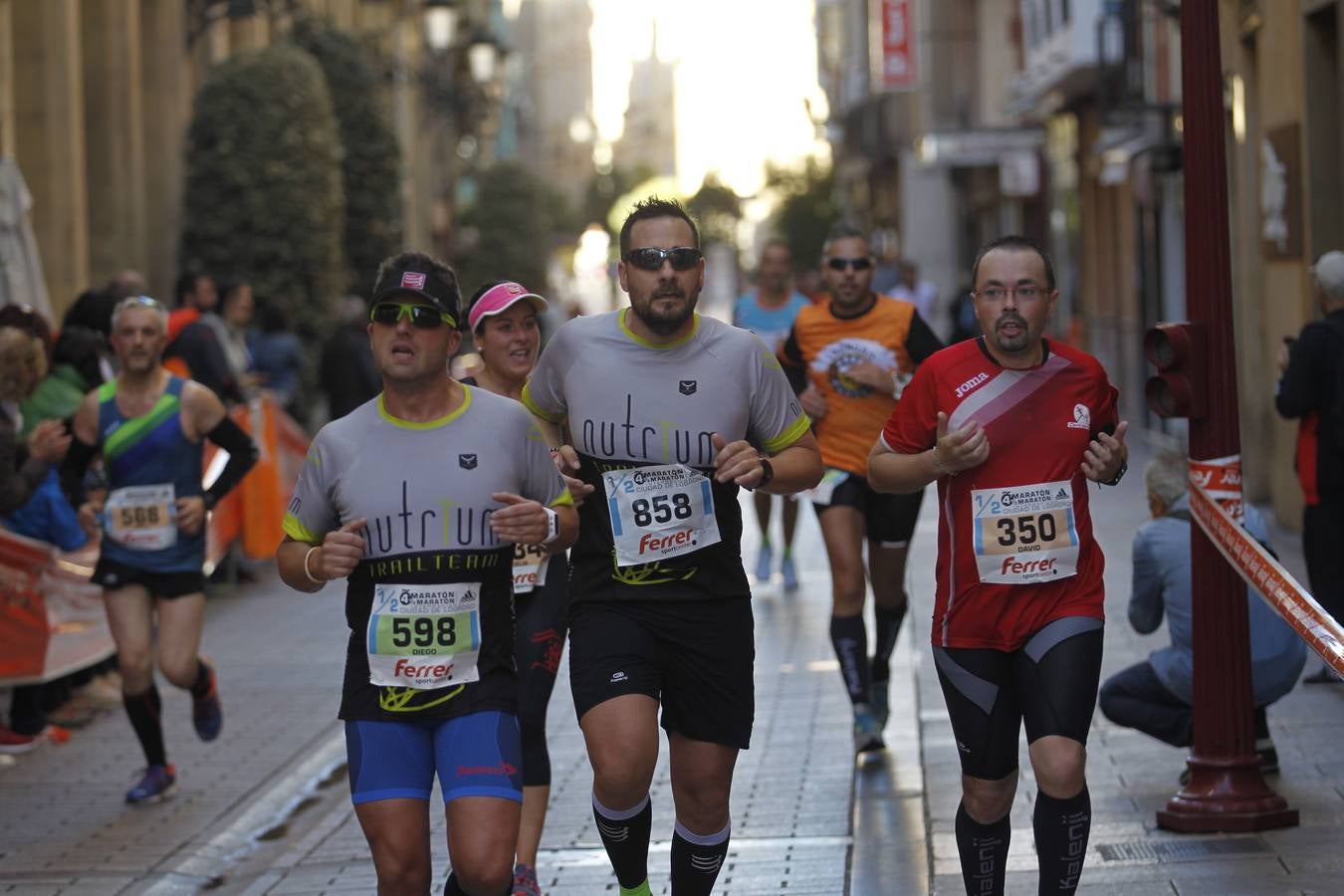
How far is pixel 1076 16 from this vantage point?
87.3ft

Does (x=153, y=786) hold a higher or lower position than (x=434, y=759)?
lower

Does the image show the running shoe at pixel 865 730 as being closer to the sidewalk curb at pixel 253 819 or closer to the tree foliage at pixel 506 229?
the sidewalk curb at pixel 253 819

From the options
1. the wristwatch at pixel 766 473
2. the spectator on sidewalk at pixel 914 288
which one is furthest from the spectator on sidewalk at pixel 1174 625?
the spectator on sidewalk at pixel 914 288

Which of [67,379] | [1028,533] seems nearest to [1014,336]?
[1028,533]

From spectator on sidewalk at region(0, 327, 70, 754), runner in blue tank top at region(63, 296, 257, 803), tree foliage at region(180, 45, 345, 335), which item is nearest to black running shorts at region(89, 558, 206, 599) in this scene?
runner in blue tank top at region(63, 296, 257, 803)

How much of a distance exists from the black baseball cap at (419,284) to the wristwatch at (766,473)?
89 cm

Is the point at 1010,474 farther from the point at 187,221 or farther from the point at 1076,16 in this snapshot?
the point at 1076,16

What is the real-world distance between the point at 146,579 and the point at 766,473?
3.56m

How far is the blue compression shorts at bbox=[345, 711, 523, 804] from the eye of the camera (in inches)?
206

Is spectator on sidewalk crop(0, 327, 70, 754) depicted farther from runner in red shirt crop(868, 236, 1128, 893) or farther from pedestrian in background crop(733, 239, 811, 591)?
pedestrian in background crop(733, 239, 811, 591)

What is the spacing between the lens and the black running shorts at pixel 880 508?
8.67 metres

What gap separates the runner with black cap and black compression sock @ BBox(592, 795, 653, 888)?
1.91ft

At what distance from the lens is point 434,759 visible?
5340mm

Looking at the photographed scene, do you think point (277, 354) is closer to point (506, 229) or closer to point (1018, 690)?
point (1018, 690)
